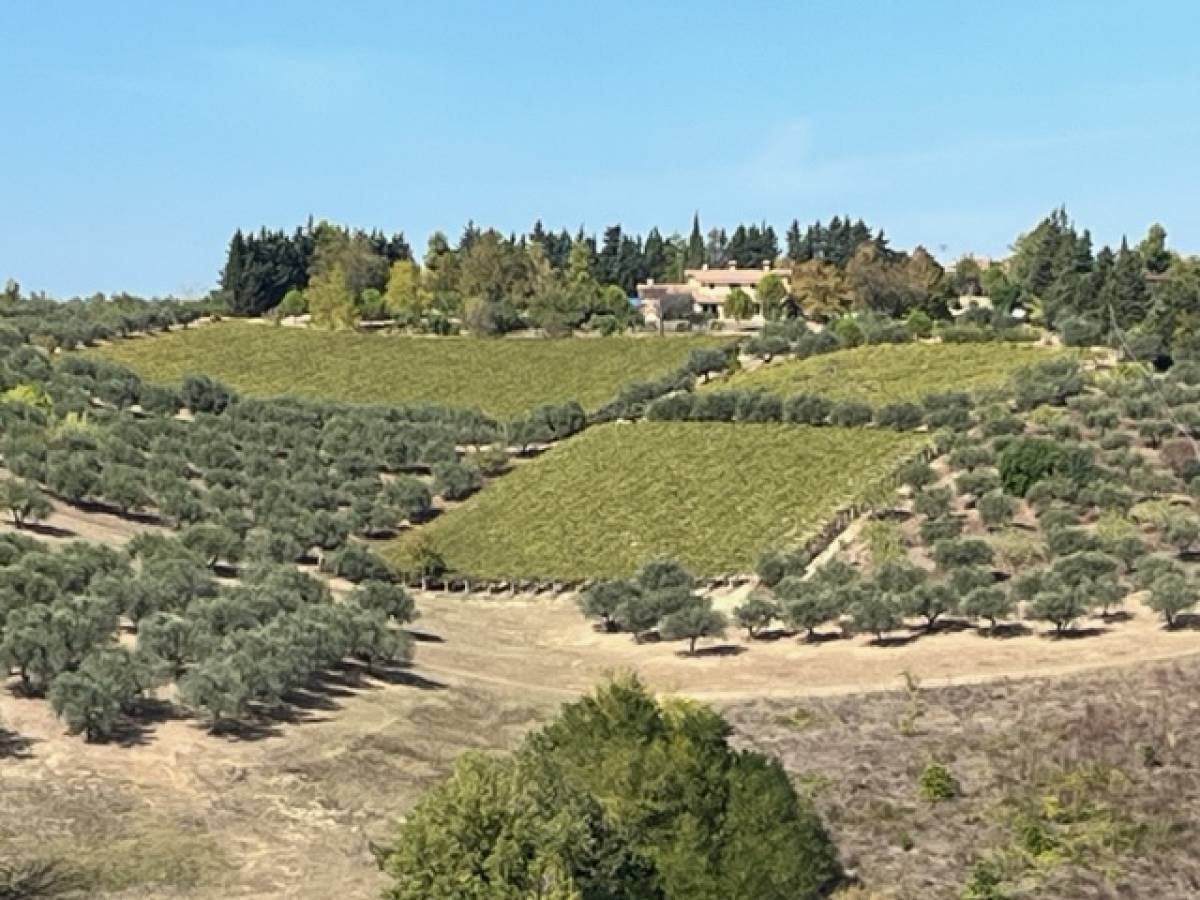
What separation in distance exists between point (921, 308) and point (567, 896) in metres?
127

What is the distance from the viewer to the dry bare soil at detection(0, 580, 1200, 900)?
32.4m

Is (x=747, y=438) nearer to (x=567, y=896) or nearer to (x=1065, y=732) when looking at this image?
(x=1065, y=732)

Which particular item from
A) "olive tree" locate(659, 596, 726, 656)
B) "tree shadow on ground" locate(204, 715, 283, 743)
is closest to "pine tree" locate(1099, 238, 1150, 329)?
"olive tree" locate(659, 596, 726, 656)

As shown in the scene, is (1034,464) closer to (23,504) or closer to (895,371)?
Result: (895,371)

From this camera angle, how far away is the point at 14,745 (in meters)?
36.8

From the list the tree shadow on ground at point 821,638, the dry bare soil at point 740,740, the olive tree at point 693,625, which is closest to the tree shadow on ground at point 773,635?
the dry bare soil at point 740,740

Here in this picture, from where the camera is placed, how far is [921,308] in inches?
5674

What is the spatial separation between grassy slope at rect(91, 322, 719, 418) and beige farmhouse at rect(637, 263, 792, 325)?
2215cm

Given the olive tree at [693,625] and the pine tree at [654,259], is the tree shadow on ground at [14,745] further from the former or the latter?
the pine tree at [654,259]

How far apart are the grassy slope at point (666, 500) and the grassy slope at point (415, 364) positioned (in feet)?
70.7

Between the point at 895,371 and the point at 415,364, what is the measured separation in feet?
152

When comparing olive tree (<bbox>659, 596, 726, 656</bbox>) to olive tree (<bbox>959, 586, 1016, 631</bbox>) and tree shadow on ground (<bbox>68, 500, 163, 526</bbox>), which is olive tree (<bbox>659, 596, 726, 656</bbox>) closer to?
olive tree (<bbox>959, 586, 1016, 631</bbox>)

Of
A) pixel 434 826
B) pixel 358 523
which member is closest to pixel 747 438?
pixel 358 523

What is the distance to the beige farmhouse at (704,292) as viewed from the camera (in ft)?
517
